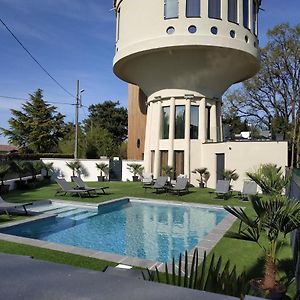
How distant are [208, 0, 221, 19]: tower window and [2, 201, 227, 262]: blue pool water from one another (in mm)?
12880

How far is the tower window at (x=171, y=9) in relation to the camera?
69.7 feet

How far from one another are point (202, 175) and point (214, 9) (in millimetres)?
11069

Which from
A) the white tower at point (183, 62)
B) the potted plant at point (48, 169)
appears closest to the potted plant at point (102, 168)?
the white tower at point (183, 62)

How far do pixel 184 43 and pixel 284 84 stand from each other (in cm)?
1779

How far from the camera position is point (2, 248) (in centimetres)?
722

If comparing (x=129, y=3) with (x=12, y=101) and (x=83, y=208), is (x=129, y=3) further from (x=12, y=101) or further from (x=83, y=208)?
(x=12, y=101)

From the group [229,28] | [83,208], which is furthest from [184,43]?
[83,208]

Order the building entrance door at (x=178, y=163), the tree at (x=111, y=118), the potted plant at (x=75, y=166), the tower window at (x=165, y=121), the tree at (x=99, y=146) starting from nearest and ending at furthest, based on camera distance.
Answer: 1. the building entrance door at (x=178, y=163)
2. the tower window at (x=165, y=121)
3. the potted plant at (x=75, y=166)
4. the tree at (x=99, y=146)
5. the tree at (x=111, y=118)

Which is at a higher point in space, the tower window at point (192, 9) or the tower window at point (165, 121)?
the tower window at point (192, 9)

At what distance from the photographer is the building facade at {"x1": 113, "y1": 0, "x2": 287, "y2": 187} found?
20734 millimetres

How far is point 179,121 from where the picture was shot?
938 inches

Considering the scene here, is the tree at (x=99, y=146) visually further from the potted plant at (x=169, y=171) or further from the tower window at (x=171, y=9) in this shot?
the tower window at (x=171, y=9)

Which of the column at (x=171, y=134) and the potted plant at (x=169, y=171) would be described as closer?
the potted plant at (x=169, y=171)

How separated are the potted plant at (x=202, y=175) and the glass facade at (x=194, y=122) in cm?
257
